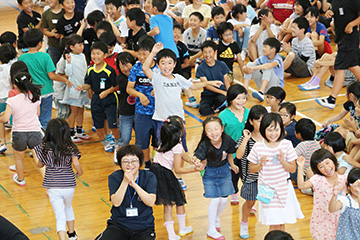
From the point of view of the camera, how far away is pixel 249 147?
17.5 ft

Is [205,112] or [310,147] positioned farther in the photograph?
[205,112]

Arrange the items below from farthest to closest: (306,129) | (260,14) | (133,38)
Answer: (260,14) → (133,38) → (306,129)

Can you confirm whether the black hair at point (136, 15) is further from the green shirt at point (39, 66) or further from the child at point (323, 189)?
the child at point (323, 189)

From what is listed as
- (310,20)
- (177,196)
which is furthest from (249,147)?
(310,20)

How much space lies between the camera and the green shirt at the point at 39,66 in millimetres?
7031

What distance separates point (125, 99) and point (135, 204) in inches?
90.2

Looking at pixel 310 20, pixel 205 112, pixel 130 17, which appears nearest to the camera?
pixel 130 17

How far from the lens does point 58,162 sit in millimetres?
5133

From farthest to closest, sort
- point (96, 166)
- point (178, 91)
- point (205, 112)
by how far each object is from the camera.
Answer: point (205, 112) → point (96, 166) → point (178, 91)

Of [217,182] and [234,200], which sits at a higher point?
[217,182]

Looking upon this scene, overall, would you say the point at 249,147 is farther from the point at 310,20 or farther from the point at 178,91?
the point at 310,20

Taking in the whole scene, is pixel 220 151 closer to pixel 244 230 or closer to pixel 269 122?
pixel 269 122

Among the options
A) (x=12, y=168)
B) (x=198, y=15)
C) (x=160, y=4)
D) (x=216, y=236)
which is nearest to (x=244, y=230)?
Result: (x=216, y=236)

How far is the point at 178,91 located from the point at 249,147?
112 cm
